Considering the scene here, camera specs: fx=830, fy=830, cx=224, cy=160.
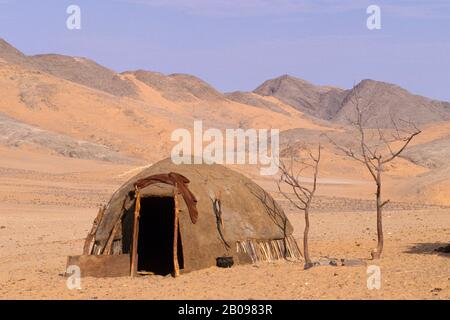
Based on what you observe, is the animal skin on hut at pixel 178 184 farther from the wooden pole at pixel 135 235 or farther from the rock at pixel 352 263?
the rock at pixel 352 263

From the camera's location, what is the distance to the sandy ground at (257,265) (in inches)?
508

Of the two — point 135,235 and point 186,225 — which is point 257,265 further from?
point 135,235

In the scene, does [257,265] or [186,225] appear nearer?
[186,225]

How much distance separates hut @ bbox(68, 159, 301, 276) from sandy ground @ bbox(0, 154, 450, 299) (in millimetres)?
388

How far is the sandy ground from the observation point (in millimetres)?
12898

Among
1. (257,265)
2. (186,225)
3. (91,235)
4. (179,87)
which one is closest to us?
(186,225)

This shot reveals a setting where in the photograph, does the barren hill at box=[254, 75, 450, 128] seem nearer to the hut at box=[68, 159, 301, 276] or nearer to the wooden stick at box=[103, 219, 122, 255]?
the hut at box=[68, 159, 301, 276]

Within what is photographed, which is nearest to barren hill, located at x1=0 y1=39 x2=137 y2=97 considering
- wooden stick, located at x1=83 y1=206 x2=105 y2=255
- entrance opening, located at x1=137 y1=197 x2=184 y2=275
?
entrance opening, located at x1=137 y1=197 x2=184 y2=275

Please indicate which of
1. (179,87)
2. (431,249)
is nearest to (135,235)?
(431,249)

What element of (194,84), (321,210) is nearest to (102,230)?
(321,210)

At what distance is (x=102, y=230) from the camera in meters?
16.3

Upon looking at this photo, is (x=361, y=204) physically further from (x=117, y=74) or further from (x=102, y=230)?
(x=117, y=74)

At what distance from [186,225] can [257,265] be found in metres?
1.57

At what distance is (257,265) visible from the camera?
15.6 m
